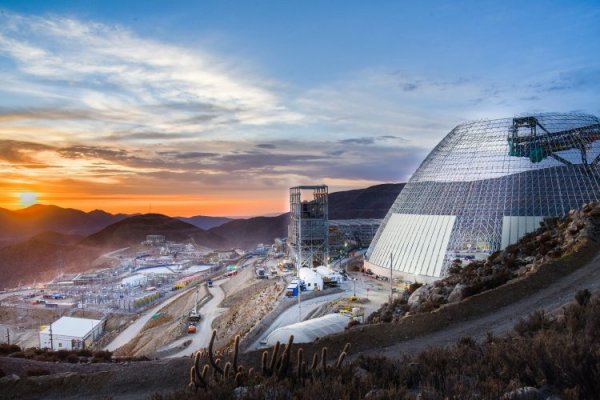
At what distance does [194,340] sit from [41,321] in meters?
39.5

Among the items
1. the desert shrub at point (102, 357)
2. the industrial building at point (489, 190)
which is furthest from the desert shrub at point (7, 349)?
the industrial building at point (489, 190)

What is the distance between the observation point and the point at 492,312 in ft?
46.4

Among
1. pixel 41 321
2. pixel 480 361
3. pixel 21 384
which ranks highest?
pixel 480 361

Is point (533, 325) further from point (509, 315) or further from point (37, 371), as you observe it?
point (37, 371)

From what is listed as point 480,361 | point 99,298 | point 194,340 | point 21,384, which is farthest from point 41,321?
point 480,361

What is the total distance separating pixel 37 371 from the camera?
14367mm

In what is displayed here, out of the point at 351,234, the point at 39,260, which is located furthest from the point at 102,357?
the point at 39,260

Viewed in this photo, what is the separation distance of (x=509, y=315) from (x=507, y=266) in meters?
5.62

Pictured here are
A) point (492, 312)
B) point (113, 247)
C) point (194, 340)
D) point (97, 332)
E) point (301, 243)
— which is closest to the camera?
point (492, 312)

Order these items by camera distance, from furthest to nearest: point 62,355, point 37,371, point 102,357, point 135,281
Answer: point 135,281 → point 102,357 → point 62,355 → point 37,371

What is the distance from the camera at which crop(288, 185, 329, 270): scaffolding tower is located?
56.9 metres

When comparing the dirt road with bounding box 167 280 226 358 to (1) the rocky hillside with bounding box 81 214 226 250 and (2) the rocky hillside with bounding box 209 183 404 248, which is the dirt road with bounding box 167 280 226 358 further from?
(1) the rocky hillside with bounding box 81 214 226 250

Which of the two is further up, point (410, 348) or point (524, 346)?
point (524, 346)

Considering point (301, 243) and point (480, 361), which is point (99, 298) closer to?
point (301, 243)
